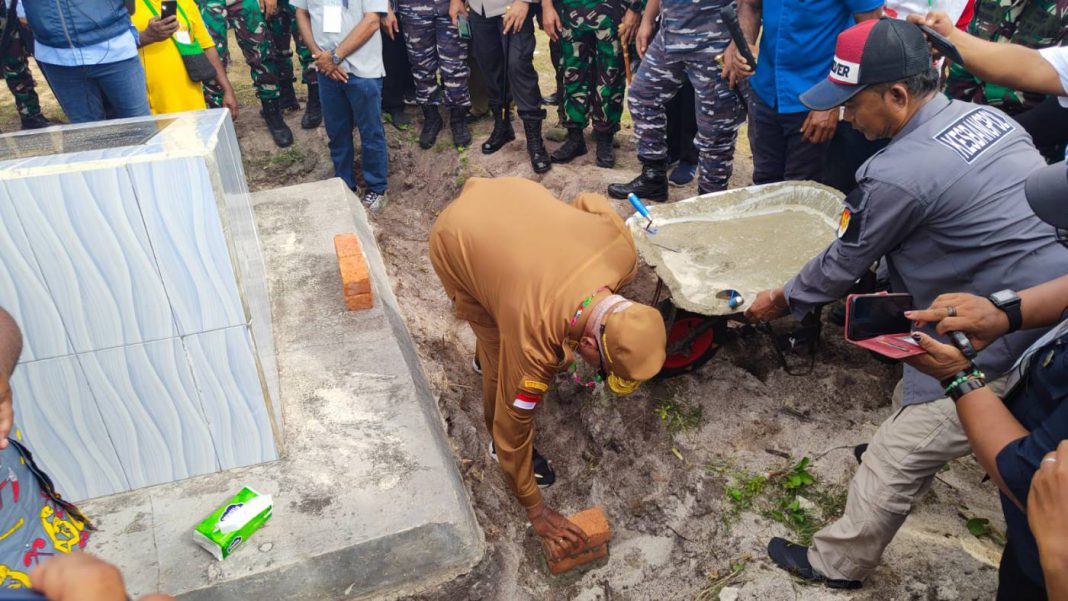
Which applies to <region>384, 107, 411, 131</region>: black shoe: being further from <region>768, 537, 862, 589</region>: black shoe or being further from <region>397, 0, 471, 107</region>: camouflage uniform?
<region>768, 537, 862, 589</region>: black shoe

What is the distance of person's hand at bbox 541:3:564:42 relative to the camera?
527cm

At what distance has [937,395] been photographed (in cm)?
234

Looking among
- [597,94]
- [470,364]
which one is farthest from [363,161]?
[470,364]

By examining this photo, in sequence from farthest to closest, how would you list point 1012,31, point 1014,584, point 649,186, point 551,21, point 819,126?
point 551,21, point 649,186, point 1012,31, point 819,126, point 1014,584

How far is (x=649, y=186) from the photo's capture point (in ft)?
16.4

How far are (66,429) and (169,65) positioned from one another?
10.5ft

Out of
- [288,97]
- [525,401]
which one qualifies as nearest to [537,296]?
[525,401]

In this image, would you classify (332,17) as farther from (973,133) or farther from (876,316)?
(876,316)

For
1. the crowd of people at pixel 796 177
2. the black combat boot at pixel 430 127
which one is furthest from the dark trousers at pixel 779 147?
the black combat boot at pixel 430 127

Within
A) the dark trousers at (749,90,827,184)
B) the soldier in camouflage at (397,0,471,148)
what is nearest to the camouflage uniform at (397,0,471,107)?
the soldier in camouflage at (397,0,471,148)

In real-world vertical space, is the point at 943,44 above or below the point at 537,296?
above

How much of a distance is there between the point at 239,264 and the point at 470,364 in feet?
6.65

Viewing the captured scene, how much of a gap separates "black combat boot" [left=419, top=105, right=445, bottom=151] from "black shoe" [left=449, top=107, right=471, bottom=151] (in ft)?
0.69

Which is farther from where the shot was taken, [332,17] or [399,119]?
[399,119]
